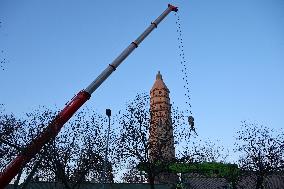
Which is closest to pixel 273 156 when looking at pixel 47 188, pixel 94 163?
pixel 94 163

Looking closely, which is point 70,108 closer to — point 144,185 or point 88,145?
point 88,145

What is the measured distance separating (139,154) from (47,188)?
919 cm

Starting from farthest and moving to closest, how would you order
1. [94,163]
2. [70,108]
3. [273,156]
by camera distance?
1. [273,156]
2. [94,163]
3. [70,108]

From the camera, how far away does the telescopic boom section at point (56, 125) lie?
14.3 meters

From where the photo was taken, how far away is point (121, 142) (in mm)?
31094

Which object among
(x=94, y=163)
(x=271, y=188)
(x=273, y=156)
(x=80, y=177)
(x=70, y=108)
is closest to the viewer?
(x=70, y=108)

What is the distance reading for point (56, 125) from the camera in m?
15.7

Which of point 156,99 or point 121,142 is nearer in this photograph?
point 121,142

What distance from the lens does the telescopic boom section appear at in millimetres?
14336

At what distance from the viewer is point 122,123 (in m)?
31.8

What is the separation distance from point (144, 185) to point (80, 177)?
6948 mm

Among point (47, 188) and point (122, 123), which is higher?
point (122, 123)

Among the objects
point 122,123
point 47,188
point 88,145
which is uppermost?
point 122,123

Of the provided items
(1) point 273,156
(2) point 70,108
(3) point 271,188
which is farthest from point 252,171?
(2) point 70,108
